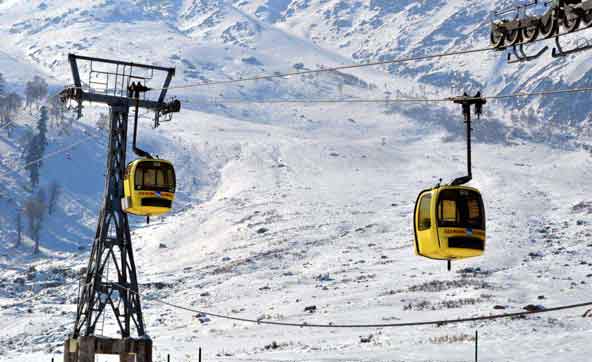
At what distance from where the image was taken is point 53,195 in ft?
502

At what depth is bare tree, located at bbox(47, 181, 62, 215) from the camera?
151 meters

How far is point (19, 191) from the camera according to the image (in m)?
154

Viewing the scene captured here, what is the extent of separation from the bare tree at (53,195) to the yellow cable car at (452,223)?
132366mm


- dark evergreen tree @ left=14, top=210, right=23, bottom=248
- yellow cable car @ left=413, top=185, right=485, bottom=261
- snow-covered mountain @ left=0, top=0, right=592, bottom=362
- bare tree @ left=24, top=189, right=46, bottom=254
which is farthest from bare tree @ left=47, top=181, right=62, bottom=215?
yellow cable car @ left=413, top=185, right=485, bottom=261

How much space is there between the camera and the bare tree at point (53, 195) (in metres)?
151

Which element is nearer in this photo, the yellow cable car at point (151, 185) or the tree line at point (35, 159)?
the yellow cable car at point (151, 185)

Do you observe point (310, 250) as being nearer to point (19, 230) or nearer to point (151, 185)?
point (19, 230)

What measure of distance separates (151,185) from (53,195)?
127112 mm

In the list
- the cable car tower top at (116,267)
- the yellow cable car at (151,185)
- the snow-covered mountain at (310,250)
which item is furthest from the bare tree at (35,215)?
the yellow cable car at (151,185)

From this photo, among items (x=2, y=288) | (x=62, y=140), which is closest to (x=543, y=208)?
(x=2, y=288)

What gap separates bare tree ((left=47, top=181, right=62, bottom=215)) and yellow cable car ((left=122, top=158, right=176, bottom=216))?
404 feet

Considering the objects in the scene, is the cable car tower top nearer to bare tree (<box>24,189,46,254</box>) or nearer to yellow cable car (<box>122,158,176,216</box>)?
yellow cable car (<box>122,158,176,216</box>)

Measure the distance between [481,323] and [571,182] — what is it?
4052 inches

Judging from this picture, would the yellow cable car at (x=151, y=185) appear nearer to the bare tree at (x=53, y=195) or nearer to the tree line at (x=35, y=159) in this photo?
the tree line at (x=35, y=159)
